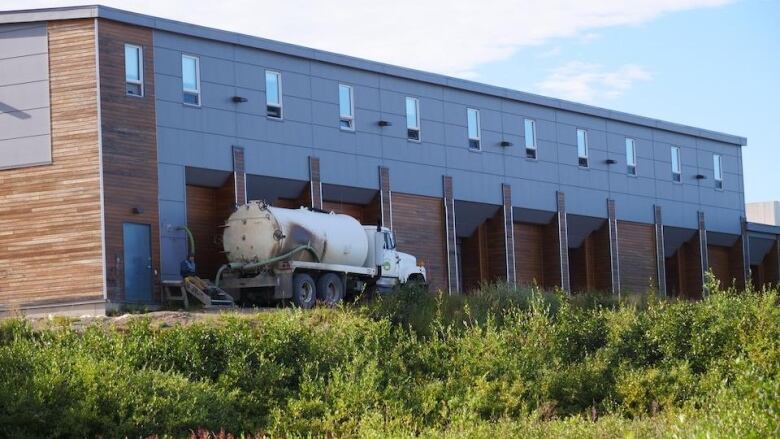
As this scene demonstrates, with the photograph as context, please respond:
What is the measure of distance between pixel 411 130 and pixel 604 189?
40.7 feet

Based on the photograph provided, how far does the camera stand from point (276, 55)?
43594 mm

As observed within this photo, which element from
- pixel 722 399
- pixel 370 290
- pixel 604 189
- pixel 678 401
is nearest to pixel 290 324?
pixel 678 401

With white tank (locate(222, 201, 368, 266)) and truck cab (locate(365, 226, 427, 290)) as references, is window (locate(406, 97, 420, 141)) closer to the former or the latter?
truck cab (locate(365, 226, 427, 290))

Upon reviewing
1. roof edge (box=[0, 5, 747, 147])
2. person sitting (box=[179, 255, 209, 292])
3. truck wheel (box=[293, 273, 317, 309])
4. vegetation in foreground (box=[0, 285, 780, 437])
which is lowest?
vegetation in foreground (box=[0, 285, 780, 437])

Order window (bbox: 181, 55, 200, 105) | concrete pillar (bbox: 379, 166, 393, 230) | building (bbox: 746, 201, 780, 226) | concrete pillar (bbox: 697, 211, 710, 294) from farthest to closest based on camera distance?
building (bbox: 746, 201, 780, 226) → concrete pillar (bbox: 697, 211, 710, 294) → concrete pillar (bbox: 379, 166, 393, 230) → window (bbox: 181, 55, 200, 105)

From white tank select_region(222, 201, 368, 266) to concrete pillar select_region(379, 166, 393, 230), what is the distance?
5669 millimetres

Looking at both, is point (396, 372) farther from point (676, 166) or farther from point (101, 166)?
point (676, 166)

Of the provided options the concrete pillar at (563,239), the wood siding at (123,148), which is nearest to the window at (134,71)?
the wood siding at (123,148)

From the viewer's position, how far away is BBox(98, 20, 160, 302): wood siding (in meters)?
37.6

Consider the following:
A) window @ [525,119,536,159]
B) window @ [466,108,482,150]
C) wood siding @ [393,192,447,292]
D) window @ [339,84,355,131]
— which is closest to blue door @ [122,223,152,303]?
window @ [339,84,355,131]

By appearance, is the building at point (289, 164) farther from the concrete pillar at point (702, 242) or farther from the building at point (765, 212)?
the building at point (765, 212)

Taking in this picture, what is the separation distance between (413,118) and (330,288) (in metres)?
10.7

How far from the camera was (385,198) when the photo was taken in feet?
154

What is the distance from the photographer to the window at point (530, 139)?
53.7m
